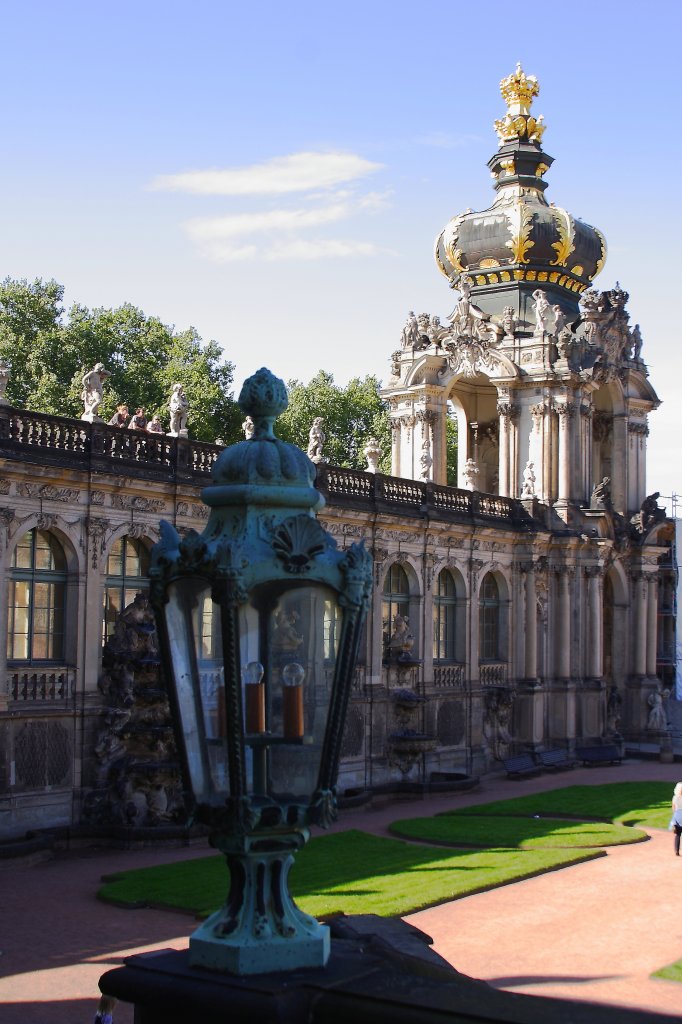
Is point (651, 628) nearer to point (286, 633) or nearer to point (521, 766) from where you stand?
point (521, 766)

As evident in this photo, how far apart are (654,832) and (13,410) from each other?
17.0 metres

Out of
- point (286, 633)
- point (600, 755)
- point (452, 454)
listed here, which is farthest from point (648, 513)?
point (286, 633)

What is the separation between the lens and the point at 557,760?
43969mm

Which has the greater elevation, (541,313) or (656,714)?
(541,313)

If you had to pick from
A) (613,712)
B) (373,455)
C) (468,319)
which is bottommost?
(613,712)

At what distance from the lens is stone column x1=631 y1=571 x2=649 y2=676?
163ft

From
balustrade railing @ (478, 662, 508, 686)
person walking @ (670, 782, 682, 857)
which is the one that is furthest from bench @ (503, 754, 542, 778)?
person walking @ (670, 782, 682, 857)

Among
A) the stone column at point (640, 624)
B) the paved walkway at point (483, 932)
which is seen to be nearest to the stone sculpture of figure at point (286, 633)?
the paved walkway at point (483, 932)

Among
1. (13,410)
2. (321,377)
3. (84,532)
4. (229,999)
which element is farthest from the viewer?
(321,377)

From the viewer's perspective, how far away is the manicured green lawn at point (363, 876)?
2047 centimetres

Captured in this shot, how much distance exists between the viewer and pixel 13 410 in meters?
25.5

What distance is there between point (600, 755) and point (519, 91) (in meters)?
24.6

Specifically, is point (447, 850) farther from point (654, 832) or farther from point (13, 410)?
point (13, 410)

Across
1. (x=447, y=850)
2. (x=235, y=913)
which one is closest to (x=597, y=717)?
(x=447, y=850)
